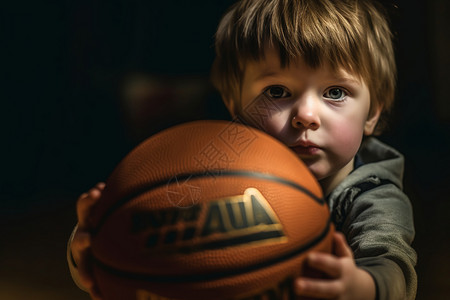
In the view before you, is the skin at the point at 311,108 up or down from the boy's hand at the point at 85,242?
up

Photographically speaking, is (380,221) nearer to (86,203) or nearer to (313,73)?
(313,73)

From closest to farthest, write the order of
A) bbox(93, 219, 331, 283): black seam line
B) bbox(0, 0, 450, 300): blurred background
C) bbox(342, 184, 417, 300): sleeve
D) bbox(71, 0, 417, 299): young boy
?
bbox(93, 219, 331, 283): black seam line → bbox(342, 184, 417, 300): sleeve → bbox(71, 0, 417, 299): young boy → bbox(0, 0, 450, 300): blurred background

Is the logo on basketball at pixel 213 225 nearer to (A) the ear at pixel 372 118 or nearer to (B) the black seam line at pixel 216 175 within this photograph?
(B) the black seam line at pixel 216 175

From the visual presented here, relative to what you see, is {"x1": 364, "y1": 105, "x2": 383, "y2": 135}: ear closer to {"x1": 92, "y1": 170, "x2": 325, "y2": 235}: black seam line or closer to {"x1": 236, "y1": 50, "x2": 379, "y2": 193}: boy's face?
{"x1": 236, "y1": 50, "x2": 379, "y2": 193}: boy's face

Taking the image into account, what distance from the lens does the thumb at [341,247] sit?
2.49ft

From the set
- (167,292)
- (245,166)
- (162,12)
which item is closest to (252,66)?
(245,166)

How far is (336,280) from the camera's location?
727mm

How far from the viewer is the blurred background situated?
2330 millimetres

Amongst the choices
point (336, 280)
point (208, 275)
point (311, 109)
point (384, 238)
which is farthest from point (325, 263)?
point (311, 109)

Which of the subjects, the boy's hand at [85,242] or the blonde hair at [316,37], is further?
the blonde hair at [316,37]

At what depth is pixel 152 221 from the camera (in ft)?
2.33

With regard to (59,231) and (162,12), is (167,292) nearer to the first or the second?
(59,231)

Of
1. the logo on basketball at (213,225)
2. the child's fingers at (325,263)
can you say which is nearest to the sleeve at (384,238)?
the child's fingers at (325,263)

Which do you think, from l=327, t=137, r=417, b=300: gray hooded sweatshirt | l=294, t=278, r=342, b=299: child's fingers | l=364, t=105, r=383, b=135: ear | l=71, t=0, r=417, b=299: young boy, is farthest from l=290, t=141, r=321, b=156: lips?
l=294, t=278, r=342, b=299: child's fingers
